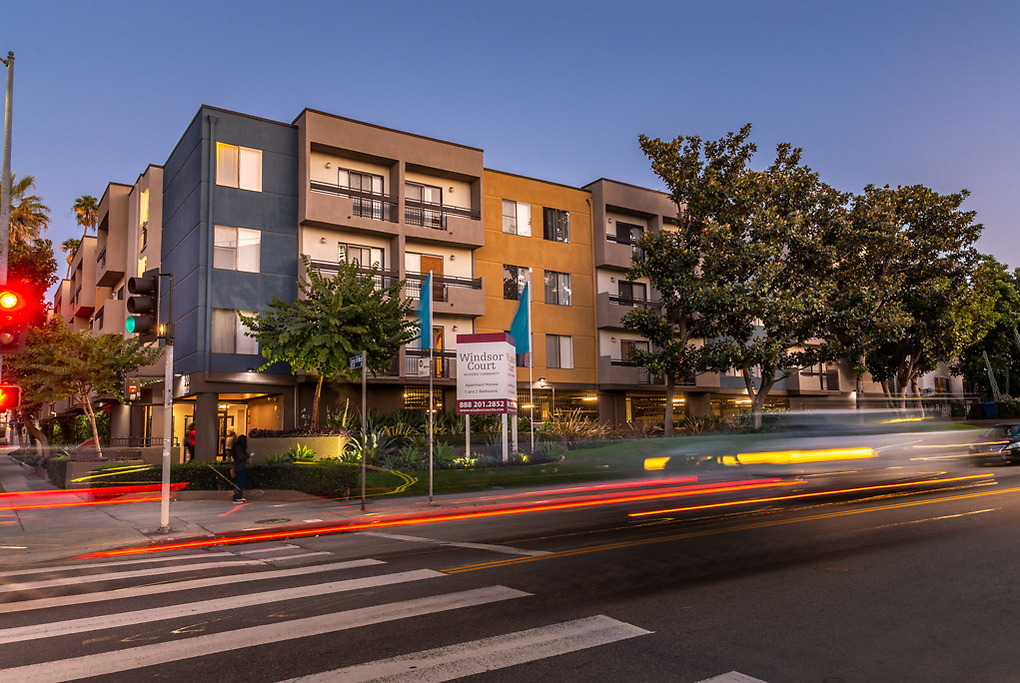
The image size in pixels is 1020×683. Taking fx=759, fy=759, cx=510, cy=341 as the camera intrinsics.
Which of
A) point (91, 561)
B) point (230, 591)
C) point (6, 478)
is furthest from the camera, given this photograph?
point (6, 478)

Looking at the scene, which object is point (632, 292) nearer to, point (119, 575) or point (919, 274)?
point (919, 274)

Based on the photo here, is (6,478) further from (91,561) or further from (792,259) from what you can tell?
(792,259)

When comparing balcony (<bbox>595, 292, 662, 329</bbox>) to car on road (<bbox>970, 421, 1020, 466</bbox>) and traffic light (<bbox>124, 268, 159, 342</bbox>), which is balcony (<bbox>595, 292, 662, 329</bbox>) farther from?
traffic light (<bbox>124, 268, 159, 342</bbox>)

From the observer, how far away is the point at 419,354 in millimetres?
31578

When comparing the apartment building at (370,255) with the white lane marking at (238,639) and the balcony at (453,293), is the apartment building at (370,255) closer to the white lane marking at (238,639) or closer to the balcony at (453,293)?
the balcony at (453,293)

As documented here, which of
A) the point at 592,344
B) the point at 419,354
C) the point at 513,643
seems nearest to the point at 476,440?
the point at 419,354

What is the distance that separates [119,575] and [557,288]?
95.8 feet

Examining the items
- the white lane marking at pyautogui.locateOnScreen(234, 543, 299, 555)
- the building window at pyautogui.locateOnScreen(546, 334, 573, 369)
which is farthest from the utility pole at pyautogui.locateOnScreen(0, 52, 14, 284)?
the building window at pyautogui.locateOnScreen(546, 334, 573, 369)

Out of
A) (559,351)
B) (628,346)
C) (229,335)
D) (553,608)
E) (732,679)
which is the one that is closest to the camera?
(732,679)

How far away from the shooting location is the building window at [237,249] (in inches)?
1137

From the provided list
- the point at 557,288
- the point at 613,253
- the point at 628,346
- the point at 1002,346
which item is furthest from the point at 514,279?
the point at 1002,346

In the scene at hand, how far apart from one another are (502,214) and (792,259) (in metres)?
13.4

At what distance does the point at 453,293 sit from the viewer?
32.8m

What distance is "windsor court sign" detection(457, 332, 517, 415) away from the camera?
22797 millimetres
